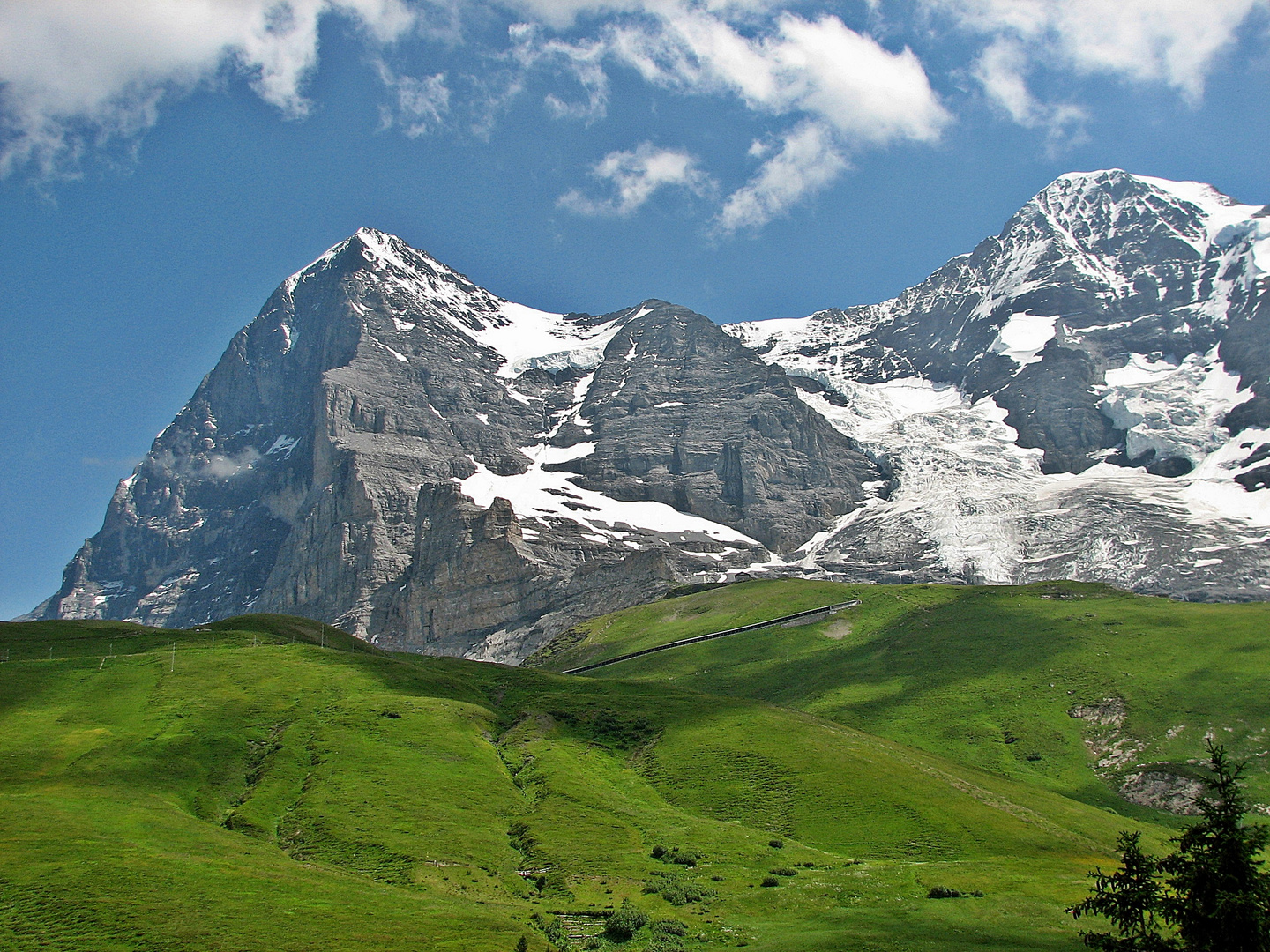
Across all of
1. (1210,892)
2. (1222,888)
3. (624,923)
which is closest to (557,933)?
(624,923)

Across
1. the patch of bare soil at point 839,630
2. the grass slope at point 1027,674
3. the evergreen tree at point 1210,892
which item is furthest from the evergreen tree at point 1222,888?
the patch of bare soil at point 839,630

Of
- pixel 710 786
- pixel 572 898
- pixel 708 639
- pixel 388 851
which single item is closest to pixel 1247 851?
pixel 572 898

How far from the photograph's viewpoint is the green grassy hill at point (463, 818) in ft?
Result: 125

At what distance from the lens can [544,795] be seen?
2667 inches

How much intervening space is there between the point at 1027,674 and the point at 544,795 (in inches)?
3541

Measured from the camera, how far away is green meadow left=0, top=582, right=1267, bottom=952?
39094mm

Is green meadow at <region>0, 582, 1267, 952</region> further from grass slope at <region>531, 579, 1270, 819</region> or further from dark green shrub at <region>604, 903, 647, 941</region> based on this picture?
grass slope at <region>531, 579, 1270, 819</region>

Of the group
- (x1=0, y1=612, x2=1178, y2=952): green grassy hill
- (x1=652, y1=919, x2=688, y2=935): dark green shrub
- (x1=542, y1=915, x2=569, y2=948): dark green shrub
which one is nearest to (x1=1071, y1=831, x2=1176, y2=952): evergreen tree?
(x1=0, y1=612, x2=1178, y2=952): green grassy hill

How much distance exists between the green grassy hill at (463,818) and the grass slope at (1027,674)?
Result: 2054cm

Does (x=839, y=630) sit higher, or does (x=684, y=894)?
(x=839, y=630)

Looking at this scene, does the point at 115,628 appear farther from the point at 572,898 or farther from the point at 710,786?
the point at 572,898

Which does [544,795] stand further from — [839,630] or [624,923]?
[839,630]

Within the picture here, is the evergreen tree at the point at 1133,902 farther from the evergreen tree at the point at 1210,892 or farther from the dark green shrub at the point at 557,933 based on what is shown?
the dark green shrub at the point at 557,933

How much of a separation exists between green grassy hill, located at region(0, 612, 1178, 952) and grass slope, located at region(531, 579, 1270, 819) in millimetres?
20541
